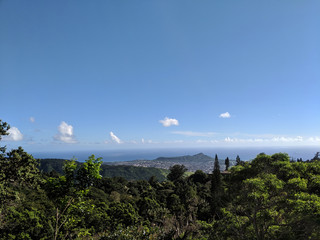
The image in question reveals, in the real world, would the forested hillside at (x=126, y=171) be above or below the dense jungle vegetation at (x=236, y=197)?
below

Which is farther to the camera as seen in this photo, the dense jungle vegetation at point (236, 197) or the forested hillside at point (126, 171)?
the forested hillside at point (126, 171)

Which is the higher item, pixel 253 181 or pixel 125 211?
pixel 253 181

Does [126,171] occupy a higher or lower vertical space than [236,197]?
lower

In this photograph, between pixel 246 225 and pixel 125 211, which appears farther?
pixel 125 211

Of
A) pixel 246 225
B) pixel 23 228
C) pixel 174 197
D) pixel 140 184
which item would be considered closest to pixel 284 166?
pixel 246 225

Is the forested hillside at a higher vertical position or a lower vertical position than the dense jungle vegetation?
lower

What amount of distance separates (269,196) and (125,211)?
63.2 feet

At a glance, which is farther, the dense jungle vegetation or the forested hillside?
the forested hillside

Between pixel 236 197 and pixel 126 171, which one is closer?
pixel 236 197

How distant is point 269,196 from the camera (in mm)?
8695

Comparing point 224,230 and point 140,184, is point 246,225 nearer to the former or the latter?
point 224,230

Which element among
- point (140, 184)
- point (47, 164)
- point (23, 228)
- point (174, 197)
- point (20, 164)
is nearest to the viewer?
point (20, 164)

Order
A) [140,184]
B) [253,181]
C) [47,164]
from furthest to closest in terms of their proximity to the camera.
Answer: [47,164] → [140,184] → [253,181]

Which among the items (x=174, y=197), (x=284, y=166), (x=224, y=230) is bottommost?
(x=174, y=197)
